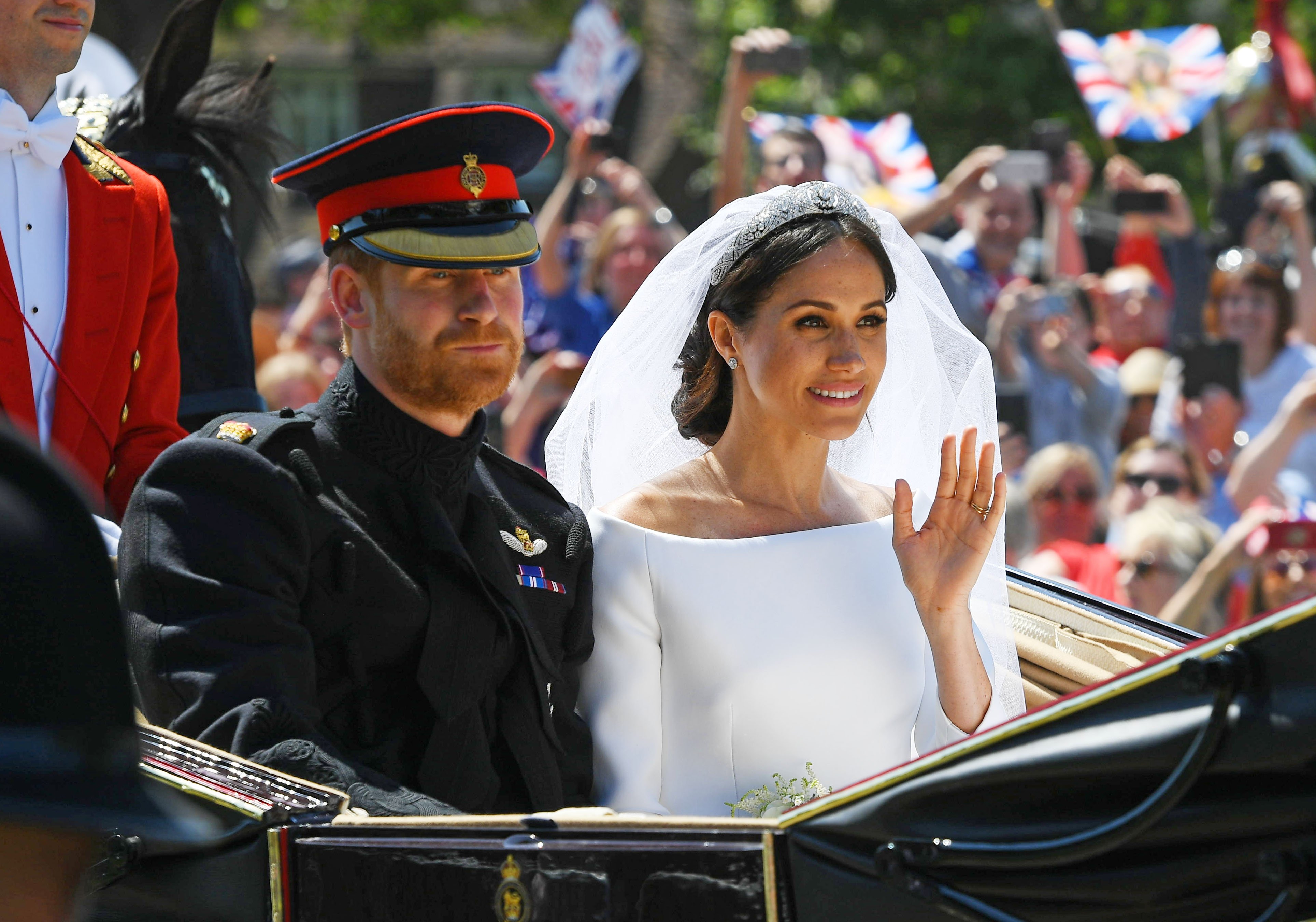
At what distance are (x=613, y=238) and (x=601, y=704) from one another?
3699 millimetres

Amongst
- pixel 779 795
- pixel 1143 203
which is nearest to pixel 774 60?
pixel 1143 203

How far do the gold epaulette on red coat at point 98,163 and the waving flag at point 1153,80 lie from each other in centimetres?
618

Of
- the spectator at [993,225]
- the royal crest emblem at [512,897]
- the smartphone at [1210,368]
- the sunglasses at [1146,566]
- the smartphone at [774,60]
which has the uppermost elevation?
the smartphone at [774,60]

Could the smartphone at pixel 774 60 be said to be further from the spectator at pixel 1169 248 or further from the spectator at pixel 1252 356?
the spectator at pixel 1169 248

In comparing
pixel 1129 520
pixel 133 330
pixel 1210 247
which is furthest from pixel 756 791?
pixel 1210 247

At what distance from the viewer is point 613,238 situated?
6.27 metres

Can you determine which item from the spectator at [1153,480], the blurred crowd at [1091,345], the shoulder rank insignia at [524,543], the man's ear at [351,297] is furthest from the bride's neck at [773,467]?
the spectator at [1153,480]

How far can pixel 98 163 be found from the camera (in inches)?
116

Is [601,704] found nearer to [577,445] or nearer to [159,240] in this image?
[577,445]

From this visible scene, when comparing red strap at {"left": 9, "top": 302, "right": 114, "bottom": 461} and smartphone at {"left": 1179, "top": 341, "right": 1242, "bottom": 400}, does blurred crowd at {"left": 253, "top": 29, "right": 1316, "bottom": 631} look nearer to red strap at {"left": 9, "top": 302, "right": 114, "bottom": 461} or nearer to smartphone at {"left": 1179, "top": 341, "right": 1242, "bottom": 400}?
smartphone at {"left": 1179, "top": 341, "right": 1242, "bottom": 400}

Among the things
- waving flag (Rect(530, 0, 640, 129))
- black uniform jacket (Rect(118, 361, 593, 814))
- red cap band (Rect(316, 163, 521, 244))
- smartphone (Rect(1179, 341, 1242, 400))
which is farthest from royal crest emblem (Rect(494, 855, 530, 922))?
waving flag (Rect(530, 0, 640, 129))

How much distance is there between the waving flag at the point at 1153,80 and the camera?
8.14m

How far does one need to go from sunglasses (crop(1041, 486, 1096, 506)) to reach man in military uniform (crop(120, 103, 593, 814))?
2.82 meters

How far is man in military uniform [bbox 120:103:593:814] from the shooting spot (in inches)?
87.7
